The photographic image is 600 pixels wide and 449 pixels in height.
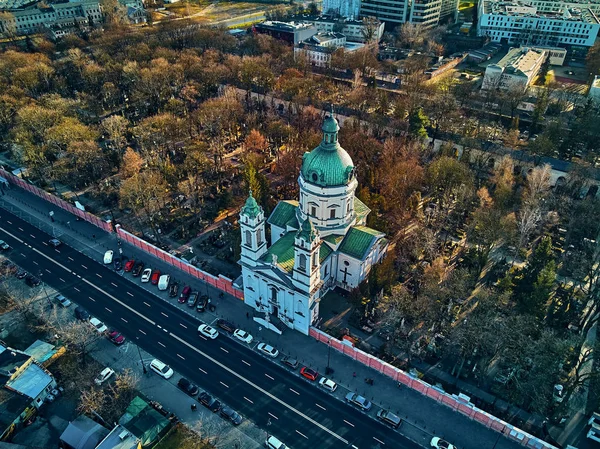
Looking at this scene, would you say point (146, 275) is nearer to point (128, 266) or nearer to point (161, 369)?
point (128, 266)

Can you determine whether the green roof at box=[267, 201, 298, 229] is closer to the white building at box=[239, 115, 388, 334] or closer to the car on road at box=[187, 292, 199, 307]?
the white building at box=[239, 115, 388, 334]

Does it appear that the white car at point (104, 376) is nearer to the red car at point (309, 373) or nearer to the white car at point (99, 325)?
the white car at point (99, 325)

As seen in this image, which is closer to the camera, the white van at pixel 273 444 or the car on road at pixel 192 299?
the white van at pixel 273 444

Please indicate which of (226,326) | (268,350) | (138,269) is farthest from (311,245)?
(138,269)

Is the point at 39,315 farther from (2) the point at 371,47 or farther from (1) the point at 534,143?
(2) the point at 371,47

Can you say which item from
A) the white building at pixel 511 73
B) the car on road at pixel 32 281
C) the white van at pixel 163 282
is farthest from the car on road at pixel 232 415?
the white building at pixel 511 73
